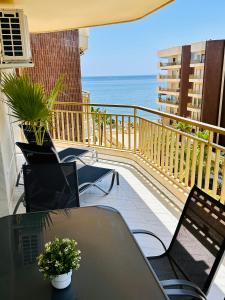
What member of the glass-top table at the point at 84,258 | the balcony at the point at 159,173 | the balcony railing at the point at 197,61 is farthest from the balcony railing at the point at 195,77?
the glass-top table at the point at 84,258

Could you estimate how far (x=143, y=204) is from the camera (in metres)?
3.41

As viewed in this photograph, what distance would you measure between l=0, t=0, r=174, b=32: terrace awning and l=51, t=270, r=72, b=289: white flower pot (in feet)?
9.22

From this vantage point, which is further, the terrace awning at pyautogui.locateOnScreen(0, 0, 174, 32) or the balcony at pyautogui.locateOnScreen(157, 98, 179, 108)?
the balcony at pyautogui.locateOnScreen(157, 98, 179, 108)

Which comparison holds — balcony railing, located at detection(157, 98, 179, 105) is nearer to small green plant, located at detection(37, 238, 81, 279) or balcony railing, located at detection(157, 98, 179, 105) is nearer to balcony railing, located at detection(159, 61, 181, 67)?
balcony railing, located at detection(159, 61, 181, 67)

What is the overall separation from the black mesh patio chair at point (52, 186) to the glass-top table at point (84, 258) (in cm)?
35

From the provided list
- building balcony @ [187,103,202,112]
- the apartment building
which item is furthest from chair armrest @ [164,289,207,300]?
building balcony @ [187,103,202,112]

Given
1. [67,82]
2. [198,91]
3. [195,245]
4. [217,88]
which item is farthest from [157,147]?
[198,91]

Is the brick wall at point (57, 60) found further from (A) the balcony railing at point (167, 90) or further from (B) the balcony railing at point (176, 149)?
(A) the balcony railing at point (167, 90)

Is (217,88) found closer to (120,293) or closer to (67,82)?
(67,82)

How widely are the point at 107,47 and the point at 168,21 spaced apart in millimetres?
9422

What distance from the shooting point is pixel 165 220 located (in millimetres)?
3033

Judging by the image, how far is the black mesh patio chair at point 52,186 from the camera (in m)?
2.18

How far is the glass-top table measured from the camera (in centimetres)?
115

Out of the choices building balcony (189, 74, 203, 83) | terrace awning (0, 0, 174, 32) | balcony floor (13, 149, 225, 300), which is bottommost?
balcony floor (13, 149, 225, 300)
